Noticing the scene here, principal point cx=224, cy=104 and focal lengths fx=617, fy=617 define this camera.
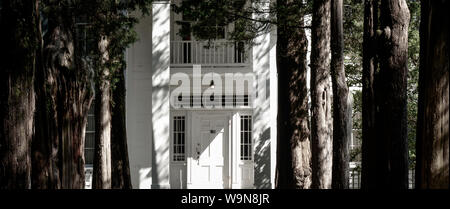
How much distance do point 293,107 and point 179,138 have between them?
8.89 meters

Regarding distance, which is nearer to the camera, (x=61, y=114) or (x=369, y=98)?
(x=369, y=98)

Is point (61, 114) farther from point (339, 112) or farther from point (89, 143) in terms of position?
point (89, 143)

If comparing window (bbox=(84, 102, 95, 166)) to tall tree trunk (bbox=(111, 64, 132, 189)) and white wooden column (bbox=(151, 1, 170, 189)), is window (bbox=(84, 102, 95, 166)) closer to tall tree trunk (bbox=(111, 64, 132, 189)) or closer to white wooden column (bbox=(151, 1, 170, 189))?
white wooden column (bbox=(151, 1, 170, 189))

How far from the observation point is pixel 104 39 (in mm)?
13773

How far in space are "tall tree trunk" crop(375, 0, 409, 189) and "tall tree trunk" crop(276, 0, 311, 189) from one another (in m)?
6.28

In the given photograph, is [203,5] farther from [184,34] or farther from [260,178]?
[260,178]

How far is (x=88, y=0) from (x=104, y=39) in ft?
4.20

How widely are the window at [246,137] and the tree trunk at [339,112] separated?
11.2m

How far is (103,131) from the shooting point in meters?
13.9

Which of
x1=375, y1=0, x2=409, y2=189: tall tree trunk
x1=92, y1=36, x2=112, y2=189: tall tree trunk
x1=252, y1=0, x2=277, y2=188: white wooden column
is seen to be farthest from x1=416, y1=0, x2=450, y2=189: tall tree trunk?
x1=252, y1=0, x2=277, y2=188: white wooden column

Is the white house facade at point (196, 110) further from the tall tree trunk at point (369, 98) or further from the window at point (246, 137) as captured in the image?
the tall tree trunk at point (369, 98)

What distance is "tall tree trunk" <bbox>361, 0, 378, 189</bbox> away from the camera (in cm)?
666

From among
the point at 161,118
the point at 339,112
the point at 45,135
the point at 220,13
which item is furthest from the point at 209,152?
the point at 45,135

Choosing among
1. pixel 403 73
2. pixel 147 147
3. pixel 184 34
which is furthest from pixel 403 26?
pixel 147 147
